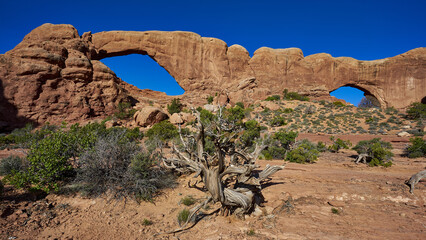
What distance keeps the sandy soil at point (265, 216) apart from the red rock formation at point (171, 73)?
2142 cm

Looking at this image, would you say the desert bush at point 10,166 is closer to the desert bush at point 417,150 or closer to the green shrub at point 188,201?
the green shrub at point 188,201

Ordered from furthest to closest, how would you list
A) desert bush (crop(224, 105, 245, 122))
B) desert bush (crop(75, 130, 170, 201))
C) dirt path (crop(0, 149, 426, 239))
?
desert bush (crop(224, 105, 245, 122)), desert bush (crop(75, 130, 170, 201)), dirt path (crop(0, 149, 426, 239))

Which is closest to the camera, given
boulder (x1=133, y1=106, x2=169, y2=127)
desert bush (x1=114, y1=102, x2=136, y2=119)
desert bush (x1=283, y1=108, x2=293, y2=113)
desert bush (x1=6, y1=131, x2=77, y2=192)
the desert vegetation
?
the desert vegetation

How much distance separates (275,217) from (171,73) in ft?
102

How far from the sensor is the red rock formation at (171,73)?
65.8 ft

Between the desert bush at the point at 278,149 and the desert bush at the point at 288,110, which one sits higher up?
the desert bush at the point at 288,110

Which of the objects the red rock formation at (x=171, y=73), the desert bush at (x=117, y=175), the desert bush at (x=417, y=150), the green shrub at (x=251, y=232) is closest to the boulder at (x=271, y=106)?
the red rock formation at (x=171, y=73)

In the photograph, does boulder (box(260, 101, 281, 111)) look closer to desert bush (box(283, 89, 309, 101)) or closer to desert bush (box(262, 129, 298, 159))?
desert bush (box(283, 89, 309, 101))

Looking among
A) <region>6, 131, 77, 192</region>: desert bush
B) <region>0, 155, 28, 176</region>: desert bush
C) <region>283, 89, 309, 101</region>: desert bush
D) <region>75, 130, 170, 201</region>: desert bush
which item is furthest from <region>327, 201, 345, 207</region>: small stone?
<region>283, 89, 309, 101</region>: desert bush

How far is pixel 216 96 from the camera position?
1248 inches

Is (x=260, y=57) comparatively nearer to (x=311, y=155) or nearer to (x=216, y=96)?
(x=216, y=96)

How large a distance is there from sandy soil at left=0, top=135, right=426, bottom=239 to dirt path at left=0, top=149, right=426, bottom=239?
0.01 meters

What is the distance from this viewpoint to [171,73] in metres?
31.7

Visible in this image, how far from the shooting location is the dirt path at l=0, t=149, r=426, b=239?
331 centimetres
